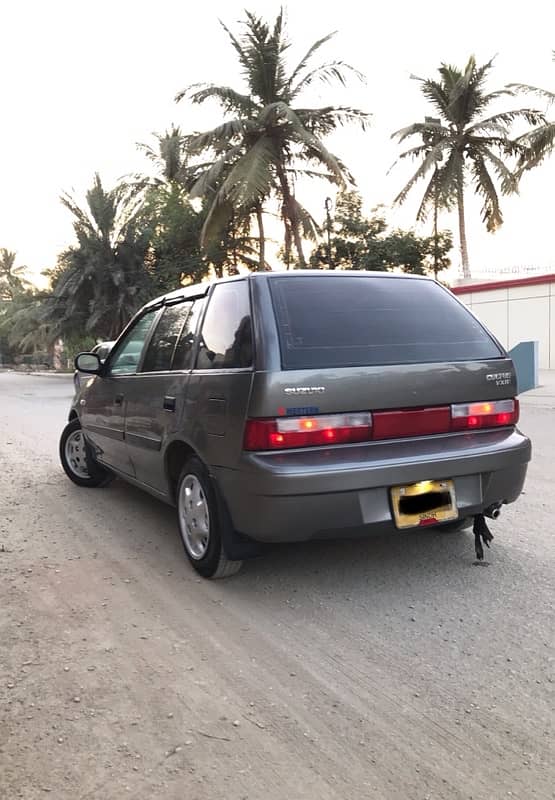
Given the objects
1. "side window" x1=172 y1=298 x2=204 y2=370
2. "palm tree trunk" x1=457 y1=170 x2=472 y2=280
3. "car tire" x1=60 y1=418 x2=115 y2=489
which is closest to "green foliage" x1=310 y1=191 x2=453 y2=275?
"palm tree trunk" x1=457 y1=170 x2=472 y2=280

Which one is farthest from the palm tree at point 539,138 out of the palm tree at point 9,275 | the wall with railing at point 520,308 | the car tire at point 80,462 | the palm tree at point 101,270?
the palm tree at point 9,275

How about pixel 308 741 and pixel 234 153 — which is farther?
pixel 234 153

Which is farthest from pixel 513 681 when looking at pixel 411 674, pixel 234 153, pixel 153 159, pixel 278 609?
pixel 153 159

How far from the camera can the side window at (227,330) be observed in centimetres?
342

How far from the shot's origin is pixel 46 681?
2.71 m

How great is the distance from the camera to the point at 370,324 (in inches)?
142

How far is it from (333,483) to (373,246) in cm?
2627

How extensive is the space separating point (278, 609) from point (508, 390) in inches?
67.8

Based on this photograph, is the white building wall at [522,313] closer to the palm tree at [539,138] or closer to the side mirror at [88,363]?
the palm tree at [539,138]

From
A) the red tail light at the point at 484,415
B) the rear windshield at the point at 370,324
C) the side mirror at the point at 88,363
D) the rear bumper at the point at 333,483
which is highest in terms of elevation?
the rear windshield at the point at 370,324

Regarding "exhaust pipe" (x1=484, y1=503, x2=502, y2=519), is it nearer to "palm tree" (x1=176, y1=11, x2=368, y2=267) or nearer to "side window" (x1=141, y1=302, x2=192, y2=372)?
"side window" (x1=141, y1=302, x2=192, y2=372)

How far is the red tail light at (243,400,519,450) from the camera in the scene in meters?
3.18

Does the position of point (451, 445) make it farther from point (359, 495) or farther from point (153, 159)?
point (153, 159)

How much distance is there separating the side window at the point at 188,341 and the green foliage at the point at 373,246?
80.6 feet
